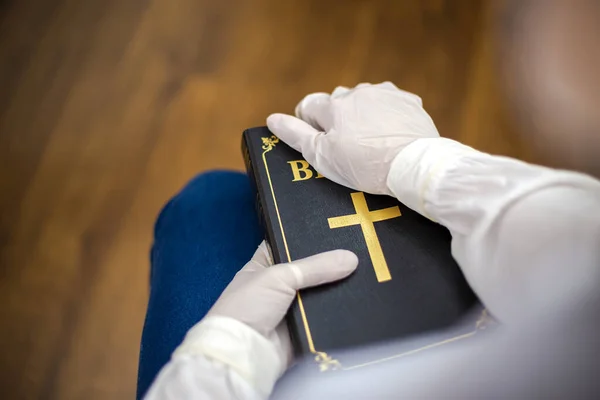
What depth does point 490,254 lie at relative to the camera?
486mm

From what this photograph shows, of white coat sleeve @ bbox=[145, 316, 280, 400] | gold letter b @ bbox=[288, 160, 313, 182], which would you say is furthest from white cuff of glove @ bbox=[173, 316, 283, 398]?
gold letter b @ bbox=[288, 160, 313, 182]

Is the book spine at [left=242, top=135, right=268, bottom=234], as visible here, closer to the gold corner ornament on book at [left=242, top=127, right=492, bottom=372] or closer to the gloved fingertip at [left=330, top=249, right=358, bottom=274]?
the gold corner ornament on book at [left=242, top=127, right=492, bottom=372]

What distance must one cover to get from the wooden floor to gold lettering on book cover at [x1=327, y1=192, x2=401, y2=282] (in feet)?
2.11

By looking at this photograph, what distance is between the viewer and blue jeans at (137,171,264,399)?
2.26 ft

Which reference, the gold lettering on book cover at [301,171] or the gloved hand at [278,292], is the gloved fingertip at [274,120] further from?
the gloved hand at [278,292]

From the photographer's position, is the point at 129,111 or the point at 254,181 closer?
the point at 254,181

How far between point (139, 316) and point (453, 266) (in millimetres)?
773

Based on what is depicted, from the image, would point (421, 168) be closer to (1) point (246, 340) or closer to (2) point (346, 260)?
(2) point (346, 260)

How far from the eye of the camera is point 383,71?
141 centimetres

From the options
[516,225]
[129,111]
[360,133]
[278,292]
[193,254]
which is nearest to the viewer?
[516,225]

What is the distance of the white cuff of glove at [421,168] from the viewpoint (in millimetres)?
558

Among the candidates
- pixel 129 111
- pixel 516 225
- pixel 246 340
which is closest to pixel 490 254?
pixel 516 225

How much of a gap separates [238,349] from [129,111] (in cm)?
99

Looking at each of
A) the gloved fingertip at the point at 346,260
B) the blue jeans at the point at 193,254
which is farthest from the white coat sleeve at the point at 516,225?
the blue jeans at the point at 193,254
